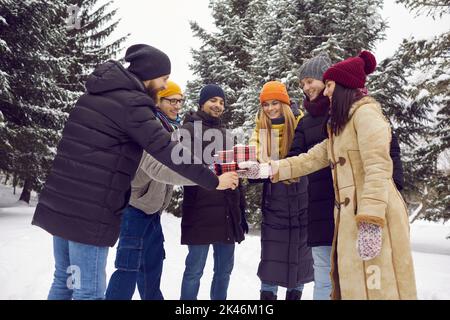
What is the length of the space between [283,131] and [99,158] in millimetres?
2114

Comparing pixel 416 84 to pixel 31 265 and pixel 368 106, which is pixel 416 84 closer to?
pixel 368 106

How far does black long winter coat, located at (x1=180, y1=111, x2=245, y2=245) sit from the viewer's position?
4098 mm

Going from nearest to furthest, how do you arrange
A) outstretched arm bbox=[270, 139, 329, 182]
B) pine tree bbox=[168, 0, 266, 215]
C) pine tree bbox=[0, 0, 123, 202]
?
outstretched arm bbox=[270, 139, 329, 182], pine tree bbox=[0, 0, 123, 202], pine tree bbox=[168, 0, 266, 215]

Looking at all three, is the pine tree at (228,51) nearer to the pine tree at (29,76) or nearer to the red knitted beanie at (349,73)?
the pine tree at (29,76)

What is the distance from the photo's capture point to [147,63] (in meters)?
2.96

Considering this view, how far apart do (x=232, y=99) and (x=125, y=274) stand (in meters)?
13.3

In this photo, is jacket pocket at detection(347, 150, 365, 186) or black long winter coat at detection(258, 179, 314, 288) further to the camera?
black long winter coat at detection(258, 179, 314, 288)

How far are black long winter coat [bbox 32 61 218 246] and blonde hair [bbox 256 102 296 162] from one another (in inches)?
64.2

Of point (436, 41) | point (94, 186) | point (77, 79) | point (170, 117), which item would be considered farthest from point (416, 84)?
point (77, 79)

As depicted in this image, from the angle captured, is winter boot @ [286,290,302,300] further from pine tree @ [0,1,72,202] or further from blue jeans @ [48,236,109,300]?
pine tree @ [0,1,72,202]

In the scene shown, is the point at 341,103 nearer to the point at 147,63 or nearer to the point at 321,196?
the point at 321,196

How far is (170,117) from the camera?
429cm

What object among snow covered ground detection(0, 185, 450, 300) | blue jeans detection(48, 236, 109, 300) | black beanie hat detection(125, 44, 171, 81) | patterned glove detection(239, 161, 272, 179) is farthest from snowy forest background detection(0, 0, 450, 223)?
blue jeans detection(48, 236, 109, 300)
